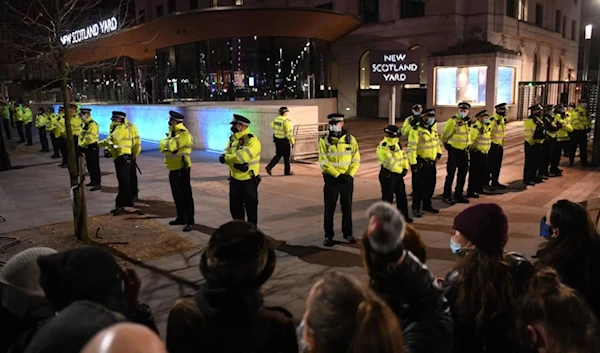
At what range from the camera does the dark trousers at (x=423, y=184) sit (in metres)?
9.51

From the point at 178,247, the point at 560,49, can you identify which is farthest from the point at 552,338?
the point at 560,49

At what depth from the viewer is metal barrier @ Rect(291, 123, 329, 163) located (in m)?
16.2

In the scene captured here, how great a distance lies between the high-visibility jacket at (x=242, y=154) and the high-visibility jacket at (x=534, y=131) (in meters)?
7.79

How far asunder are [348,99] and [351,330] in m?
32.6

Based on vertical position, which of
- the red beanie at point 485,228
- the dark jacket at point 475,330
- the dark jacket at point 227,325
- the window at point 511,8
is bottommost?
the dark jacket at point 475,330

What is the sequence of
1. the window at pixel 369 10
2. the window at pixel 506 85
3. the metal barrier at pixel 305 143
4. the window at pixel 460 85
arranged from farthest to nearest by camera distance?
the window at pixel 369 10 < the window at pixel 506 85 < the window at pixel 460 85 < the metal barrier at pixel 305 143

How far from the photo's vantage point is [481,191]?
1126 cm

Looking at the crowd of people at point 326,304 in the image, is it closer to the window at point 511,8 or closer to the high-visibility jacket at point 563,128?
the high-visibility jacket at point 563,128

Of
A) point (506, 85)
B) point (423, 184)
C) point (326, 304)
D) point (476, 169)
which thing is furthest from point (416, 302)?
point (506, 85)

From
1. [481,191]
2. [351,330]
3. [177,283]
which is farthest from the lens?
[481,191]

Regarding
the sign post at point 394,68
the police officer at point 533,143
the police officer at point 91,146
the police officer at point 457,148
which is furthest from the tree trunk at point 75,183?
the police officer at point 533,143

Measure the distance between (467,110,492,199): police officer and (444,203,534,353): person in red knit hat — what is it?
854 cm

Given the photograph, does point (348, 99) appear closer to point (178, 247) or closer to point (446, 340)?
point (178, 247)

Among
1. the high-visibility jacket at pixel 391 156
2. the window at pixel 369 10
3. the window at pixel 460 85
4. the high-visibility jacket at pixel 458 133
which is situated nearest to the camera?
the high-visibility jacket at pixel 391 156
